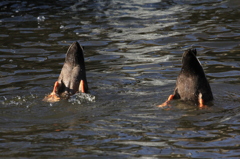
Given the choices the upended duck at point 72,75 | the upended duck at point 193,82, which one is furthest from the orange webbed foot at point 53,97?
the upended duck at point 193,82

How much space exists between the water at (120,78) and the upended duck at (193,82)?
17 centimetres

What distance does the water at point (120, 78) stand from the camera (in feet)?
17.1

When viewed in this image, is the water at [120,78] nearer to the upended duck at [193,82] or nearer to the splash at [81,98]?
the splash at [81,98]

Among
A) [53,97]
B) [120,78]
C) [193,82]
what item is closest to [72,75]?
[53,97]

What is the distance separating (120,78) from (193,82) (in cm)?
187

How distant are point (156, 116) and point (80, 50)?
179 centimetres

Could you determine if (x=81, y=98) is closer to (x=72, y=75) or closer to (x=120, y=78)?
(x=72, y=75)

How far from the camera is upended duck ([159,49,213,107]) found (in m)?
6.64

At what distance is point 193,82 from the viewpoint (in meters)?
6.73

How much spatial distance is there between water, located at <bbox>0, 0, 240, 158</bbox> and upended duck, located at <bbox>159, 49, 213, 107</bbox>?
0.55 feet

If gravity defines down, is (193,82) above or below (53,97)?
above

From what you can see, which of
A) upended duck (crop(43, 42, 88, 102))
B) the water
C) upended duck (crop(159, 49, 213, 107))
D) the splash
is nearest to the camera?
the water

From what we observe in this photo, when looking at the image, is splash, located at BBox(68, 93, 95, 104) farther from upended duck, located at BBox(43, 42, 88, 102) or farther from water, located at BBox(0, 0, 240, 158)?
upended duck, located at BBox(43, 42, 88, 102)

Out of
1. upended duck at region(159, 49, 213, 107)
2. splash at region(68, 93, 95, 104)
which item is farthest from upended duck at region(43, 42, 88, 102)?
upended duck at region(159, 49, 213, 107)
